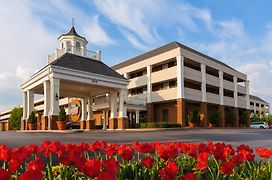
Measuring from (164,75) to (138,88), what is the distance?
24.8 ft

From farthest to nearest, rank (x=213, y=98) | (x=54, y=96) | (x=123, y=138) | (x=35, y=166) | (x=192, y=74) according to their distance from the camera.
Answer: (x=213, y=98) < (x=192, y=74) < (x=54, y=96) < (x=123, y=138) < (x=35, y=166)

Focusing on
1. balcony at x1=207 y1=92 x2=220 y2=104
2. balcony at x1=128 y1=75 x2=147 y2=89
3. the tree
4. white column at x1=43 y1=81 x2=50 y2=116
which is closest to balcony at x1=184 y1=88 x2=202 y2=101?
balcony at x1=207 y1=92 x2=220 y2=104

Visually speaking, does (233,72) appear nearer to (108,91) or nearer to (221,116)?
(221,116)

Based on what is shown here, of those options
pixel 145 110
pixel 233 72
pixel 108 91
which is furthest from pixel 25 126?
pixel 233 72

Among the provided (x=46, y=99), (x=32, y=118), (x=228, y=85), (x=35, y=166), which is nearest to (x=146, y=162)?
(x=35, y=166)

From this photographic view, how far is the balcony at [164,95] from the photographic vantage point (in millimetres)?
39969

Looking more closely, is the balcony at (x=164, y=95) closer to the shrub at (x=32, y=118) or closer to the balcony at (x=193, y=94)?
the balcony at (x=193, y=94)

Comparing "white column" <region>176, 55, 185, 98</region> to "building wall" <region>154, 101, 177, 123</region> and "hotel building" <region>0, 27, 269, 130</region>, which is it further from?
"building wall" <region>154, 101, 177, 123</region>

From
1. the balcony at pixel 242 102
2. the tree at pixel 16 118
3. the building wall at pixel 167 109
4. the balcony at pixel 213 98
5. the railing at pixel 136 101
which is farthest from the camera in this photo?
the tree at pixel 16 118

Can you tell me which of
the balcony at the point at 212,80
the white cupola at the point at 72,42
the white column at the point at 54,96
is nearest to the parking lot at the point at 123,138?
the white column at the point at 54,96

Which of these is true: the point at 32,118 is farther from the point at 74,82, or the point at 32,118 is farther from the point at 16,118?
the point at 16,118

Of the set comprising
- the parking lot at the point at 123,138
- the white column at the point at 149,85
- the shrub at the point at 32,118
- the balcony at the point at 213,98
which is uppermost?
the white column at the point at 149,85

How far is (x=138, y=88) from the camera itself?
47.8m

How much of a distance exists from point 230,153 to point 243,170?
16.3 inches
